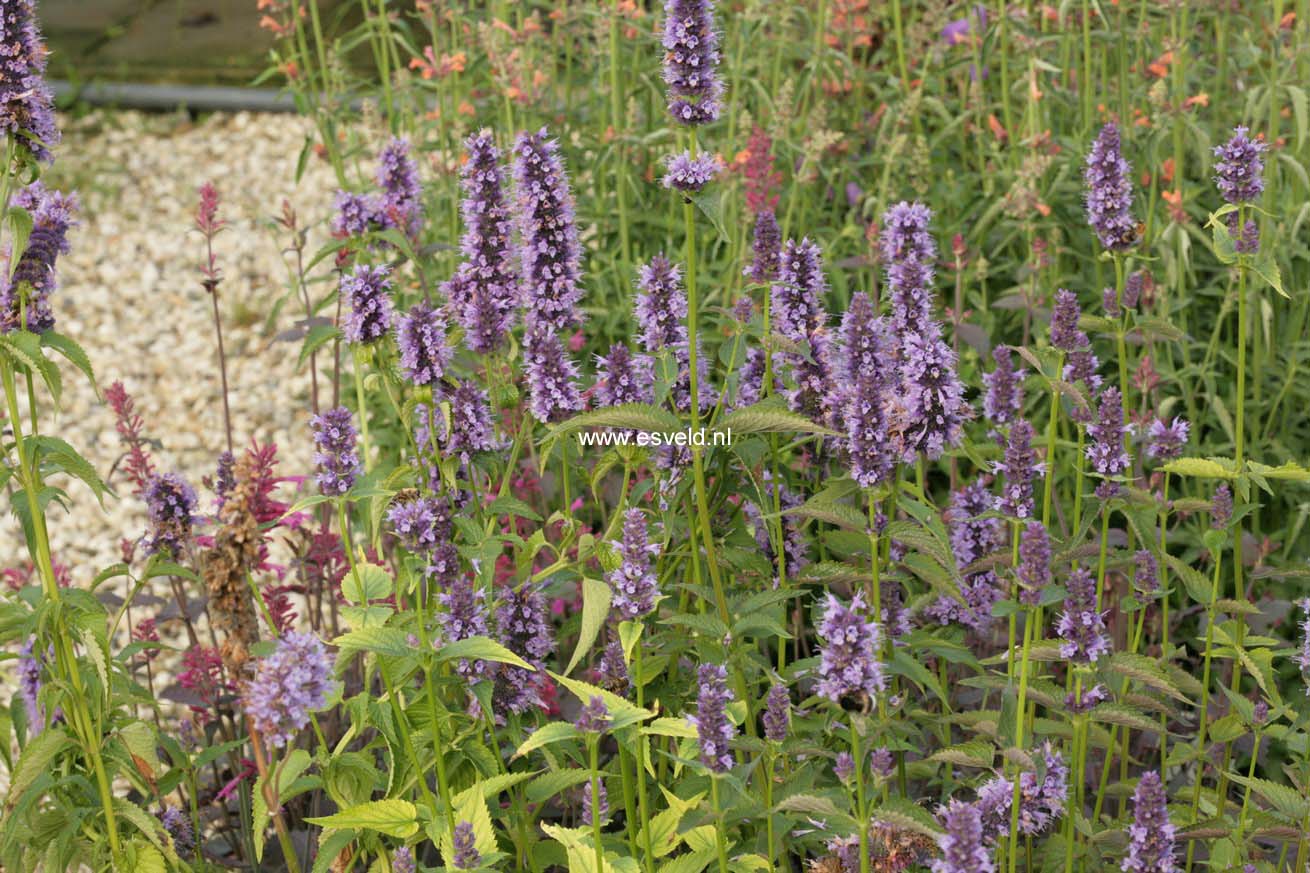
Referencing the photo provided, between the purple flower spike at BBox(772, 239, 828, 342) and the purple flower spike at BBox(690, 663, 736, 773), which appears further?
the purple flower spike at BBox(772, 239, 828, 342)

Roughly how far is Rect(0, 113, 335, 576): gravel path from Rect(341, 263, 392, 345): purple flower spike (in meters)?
2.42

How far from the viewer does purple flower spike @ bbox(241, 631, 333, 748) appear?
2.07 meters

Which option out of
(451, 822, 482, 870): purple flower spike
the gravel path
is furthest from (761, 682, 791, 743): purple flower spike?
the gravel path

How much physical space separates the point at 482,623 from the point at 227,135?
254 inches

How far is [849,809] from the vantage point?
2.42 metres

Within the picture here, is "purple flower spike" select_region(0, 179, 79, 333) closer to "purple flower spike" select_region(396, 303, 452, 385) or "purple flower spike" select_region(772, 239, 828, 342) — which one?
"purple flower spike" select_region(396, 303, 452, 385)

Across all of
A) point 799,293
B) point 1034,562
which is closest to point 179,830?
point 799,293

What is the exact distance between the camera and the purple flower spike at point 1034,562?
2305 mm

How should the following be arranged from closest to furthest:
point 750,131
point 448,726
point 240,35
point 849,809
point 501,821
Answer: point 849,809, point 448,726, point 501,821, point 750,131, point 240,35

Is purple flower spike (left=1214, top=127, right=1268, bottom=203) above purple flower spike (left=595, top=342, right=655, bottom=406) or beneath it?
above

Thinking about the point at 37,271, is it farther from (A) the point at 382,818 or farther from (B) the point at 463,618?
(A) the point at 382,818

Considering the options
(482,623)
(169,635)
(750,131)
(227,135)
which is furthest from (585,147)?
(227,135)

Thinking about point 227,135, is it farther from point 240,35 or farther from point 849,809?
point 849,809

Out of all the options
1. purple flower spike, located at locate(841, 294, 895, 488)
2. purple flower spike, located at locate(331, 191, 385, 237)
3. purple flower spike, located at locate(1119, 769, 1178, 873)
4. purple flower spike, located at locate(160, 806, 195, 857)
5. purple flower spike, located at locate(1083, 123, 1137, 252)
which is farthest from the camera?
purple flower spike, located at locate(331, 191, 385, 237)
